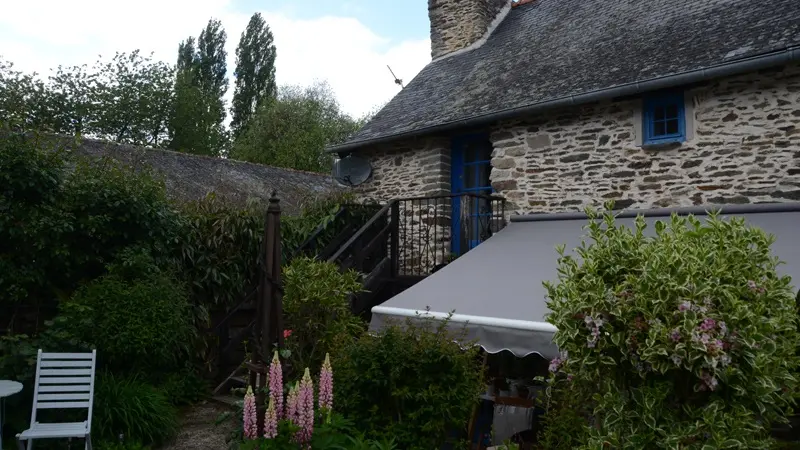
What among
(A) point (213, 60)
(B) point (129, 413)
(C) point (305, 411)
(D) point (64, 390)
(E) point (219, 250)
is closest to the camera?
(C) point (305, 411)

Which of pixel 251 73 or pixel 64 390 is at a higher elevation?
pixel 251 73

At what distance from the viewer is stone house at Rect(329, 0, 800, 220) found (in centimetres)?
704

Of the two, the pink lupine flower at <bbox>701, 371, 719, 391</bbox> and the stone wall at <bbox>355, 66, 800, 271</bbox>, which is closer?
the pink lupine flower at <bbox>701, 371, 719, 391</bbox>

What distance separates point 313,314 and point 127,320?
216 cm

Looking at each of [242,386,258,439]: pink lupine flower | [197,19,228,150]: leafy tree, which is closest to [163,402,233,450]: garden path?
[242,386,258,439]: pink lupine flower

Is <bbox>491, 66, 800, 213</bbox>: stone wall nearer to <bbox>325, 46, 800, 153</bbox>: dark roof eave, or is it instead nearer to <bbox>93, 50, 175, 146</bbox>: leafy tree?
<bbox>325, 46, 800, 153</bbox>: dark roof eave

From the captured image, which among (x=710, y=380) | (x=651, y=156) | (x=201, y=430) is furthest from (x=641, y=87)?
(x=201, y=430)

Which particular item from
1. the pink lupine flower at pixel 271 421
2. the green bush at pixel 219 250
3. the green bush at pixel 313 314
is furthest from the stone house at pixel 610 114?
the pink lupine flower at pixel 271 421

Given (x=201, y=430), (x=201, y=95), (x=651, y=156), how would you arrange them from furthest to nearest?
1. (x=201, y=95)
2. (x=651, y=156)
3. (x=201, y=430)

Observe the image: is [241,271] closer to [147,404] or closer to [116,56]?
[147,404]

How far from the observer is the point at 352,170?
1141 centimetres

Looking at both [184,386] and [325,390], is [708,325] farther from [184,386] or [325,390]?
[184,386]

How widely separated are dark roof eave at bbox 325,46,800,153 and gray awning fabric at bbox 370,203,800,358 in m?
1.55

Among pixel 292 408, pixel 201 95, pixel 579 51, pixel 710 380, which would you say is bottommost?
pixel 292 408
